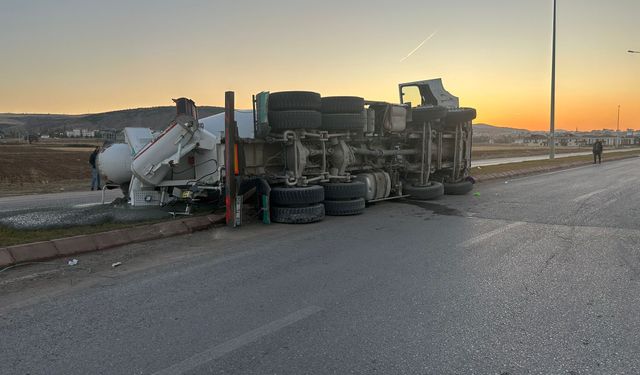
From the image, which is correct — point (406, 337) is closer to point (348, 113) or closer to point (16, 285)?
point (16, 285)

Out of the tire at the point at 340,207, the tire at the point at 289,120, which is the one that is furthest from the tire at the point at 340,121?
the tire at the point at 340,207

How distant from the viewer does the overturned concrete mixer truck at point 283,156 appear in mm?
8133

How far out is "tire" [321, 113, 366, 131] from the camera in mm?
9180

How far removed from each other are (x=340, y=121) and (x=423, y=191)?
330cm

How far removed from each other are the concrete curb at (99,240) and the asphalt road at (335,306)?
230 mm

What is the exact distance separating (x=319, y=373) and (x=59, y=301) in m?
2.71

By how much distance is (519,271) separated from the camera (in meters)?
5.20

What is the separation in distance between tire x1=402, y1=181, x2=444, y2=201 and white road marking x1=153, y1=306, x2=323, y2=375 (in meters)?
7.70

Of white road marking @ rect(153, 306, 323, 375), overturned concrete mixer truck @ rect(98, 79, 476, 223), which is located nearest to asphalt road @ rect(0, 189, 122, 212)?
overturned concrete mixer truck @ rect(98, 79, 476, 223)

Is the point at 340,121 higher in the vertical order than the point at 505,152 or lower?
higher

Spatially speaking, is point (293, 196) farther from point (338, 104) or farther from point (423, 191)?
point (423, 191)

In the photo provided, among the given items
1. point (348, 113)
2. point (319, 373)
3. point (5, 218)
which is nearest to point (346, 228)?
point (348, 113)

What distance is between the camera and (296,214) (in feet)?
26.6

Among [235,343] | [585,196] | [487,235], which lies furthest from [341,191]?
[585,196]
